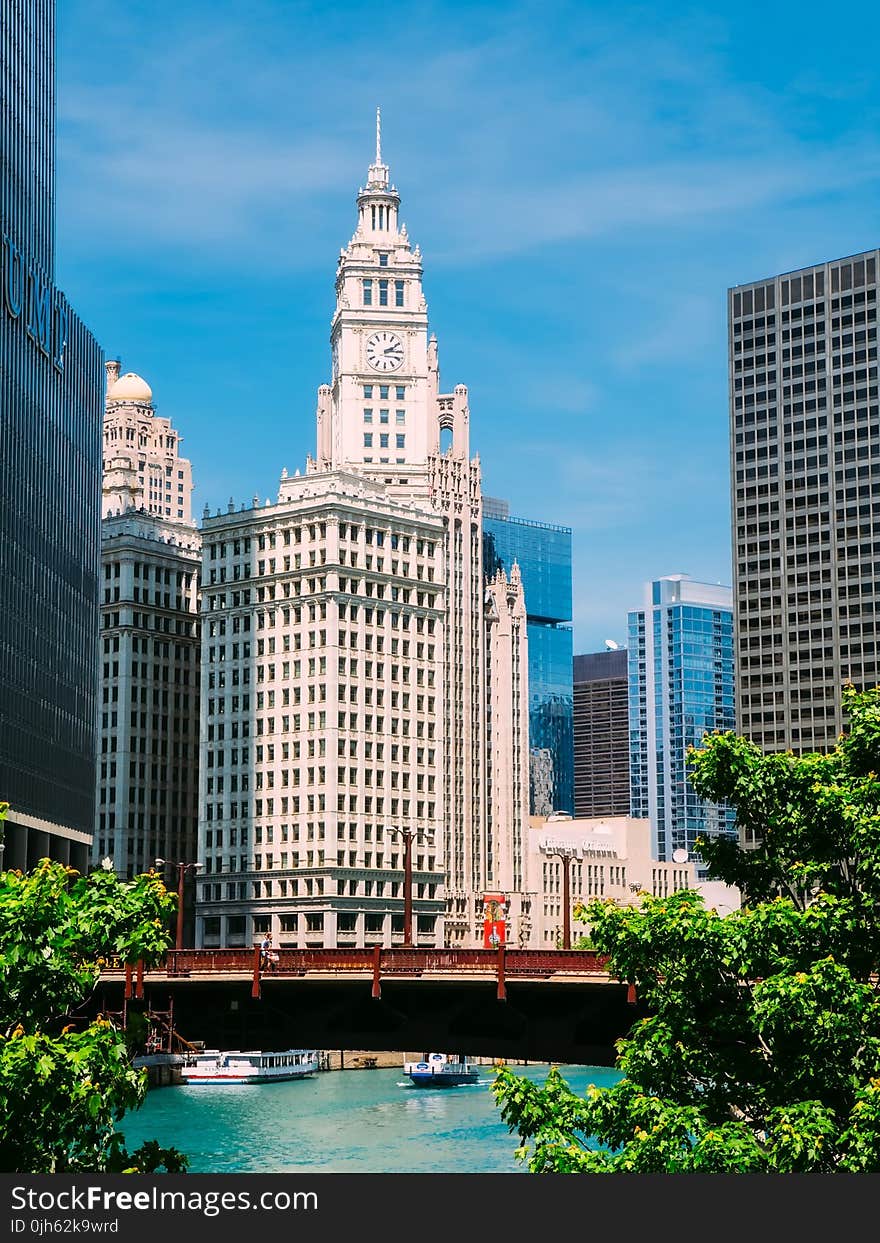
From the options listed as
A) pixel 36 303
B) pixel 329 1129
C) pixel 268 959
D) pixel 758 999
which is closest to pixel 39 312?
pixel 36 303

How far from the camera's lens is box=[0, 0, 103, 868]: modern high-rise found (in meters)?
135

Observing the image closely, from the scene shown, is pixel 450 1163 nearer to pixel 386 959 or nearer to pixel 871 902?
pixel 386 959

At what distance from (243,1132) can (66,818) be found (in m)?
30.5

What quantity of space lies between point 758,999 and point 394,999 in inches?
1847

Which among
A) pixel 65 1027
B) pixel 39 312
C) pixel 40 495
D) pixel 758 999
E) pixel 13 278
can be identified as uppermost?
pixel 39 312

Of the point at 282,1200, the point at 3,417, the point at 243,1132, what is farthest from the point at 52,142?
the point at 282,1200

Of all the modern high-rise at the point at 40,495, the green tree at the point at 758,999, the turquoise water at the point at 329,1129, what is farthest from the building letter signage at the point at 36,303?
the green tree at the point at 758,999

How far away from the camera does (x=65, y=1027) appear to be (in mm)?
40000

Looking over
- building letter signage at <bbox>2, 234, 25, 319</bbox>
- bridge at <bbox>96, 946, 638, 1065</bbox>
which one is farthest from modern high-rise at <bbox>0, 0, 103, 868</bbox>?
bridge at <bbox>96, 946, 638, 1065</bbox>

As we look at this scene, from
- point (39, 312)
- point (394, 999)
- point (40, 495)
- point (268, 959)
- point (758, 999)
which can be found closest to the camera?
point (758, 999)

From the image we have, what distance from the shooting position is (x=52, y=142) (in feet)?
520

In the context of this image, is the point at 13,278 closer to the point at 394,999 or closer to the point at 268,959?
the point at 268,959

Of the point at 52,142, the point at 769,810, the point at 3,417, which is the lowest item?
the point at 769,810

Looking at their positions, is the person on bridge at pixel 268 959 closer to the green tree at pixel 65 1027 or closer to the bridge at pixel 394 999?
the bridge at pixel 394 999
